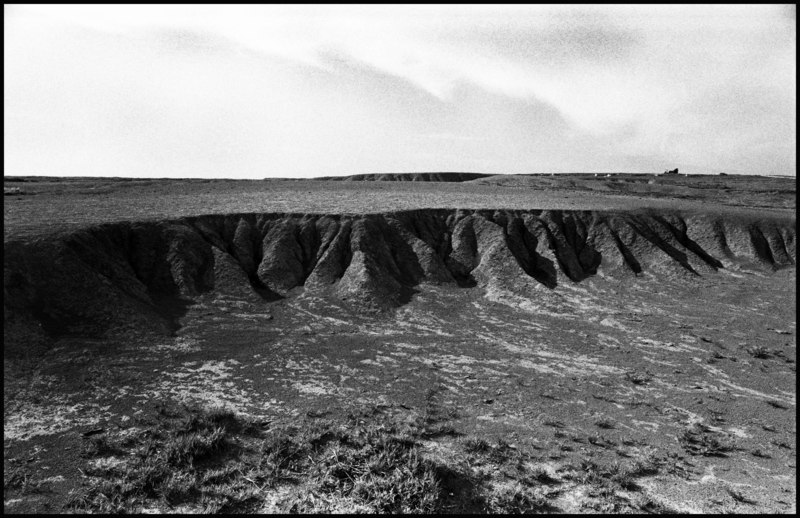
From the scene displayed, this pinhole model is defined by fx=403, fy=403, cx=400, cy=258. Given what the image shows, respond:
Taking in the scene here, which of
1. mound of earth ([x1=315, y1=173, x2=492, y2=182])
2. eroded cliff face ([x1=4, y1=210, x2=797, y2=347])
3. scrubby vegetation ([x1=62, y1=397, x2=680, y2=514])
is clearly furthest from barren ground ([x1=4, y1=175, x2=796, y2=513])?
mound of earth ([x1=315, y1=173, x2=492, y2=182])

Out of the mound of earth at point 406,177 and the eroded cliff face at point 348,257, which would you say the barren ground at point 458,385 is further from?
the mound of earth at point 406,177

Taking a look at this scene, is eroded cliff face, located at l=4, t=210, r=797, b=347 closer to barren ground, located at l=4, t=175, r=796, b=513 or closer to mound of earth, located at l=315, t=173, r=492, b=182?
barren ground, located at l=4, t=175, r=796, b=513

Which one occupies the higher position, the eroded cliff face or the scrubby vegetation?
the eroded cliff face

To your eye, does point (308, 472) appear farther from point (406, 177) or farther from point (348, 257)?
point (406, 177)

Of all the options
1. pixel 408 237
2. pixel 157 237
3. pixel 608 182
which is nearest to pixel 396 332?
pixel 408 237

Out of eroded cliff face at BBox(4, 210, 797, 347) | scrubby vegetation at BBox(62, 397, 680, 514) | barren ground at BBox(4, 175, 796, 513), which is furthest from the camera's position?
eroded cliff face at BBox(4, 210, 797, 347)

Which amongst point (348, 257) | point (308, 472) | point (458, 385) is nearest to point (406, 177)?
point (348, 257)
